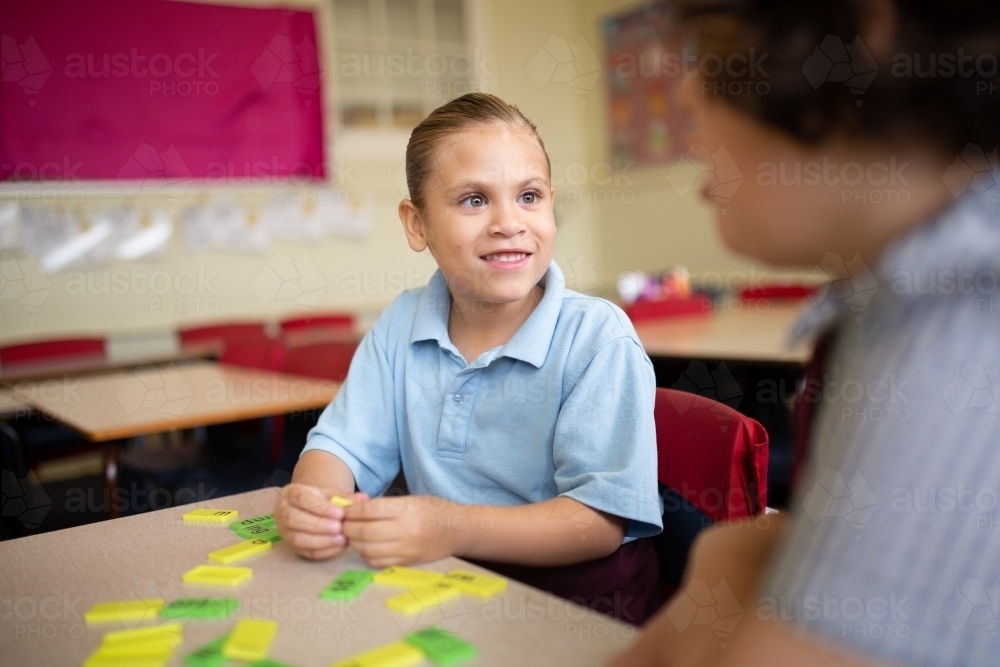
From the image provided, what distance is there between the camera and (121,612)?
0.81 m

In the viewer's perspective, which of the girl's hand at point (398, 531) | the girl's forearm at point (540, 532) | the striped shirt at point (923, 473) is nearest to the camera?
the striped shirt at point (923, 473)

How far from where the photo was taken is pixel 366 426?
A: 1.34 m

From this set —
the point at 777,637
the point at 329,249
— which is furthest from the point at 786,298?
the point at 777,637

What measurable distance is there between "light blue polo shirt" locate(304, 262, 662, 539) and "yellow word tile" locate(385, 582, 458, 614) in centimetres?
29

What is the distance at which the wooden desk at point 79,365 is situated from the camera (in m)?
3.42

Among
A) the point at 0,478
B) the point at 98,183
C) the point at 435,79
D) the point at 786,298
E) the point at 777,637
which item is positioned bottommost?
the point at 0,478

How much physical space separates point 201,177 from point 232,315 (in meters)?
0.85

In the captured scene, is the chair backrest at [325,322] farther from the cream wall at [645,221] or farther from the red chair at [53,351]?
the cream wall at [645,221]

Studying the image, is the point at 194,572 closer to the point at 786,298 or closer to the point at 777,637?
the point at 777,637

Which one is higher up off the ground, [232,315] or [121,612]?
[121,612]

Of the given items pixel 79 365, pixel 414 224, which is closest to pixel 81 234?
pixel 79 365

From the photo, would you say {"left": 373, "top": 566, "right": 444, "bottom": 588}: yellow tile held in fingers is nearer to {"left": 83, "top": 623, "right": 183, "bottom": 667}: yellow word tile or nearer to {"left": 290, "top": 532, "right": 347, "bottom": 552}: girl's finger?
{"left": 290, "top": 532, "right": 347, "bottom": 552}: girl's finger

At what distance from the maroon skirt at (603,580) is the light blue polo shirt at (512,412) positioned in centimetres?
7

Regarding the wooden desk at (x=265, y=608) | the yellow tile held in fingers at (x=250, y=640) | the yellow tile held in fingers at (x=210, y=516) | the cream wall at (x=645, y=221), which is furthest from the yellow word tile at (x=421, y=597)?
the cream wall at (x=645, y=221)
